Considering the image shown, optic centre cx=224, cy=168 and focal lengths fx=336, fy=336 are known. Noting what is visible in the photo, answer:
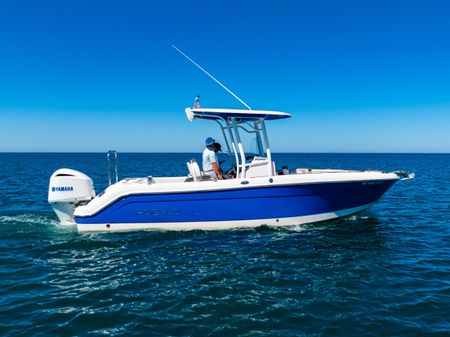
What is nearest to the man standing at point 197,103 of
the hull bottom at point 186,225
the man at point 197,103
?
the man at point 197,103

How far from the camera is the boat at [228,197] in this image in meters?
8.80

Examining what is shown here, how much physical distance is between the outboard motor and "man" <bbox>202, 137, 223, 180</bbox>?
139 inches

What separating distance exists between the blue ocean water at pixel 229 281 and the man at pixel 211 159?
163 cm

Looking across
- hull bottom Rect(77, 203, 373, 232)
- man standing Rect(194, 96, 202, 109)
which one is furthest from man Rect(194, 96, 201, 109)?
hull bottom Rect(77, 203, 373, 232)

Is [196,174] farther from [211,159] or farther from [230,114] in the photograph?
[230,114]

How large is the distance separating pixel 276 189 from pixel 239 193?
38.2 inches

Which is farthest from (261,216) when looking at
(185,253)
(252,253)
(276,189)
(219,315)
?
(219,315)

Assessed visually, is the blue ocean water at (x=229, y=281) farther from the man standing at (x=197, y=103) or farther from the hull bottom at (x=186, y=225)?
the man standing at (x=197, y=103)

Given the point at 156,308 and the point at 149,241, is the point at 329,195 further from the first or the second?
the point at 156,308

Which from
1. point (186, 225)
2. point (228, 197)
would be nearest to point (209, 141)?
point (228, 197)

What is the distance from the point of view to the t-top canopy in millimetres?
9094

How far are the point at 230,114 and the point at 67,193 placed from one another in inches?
199

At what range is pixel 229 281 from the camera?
6109 mm

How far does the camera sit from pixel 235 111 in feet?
30.0
